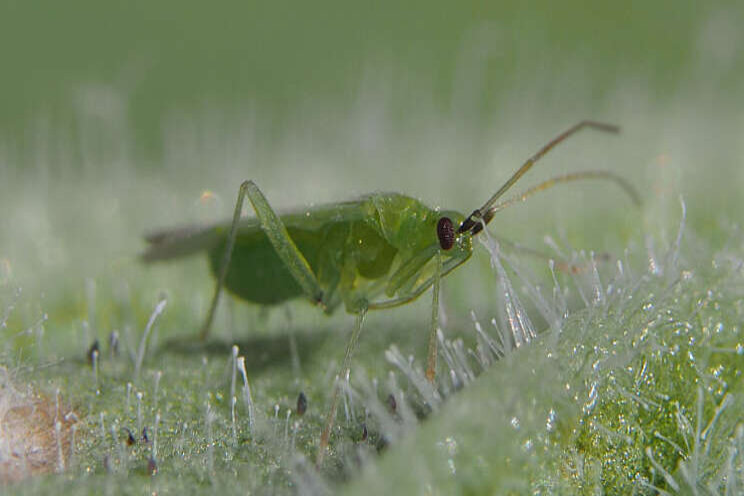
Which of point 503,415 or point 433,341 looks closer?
point 503,415

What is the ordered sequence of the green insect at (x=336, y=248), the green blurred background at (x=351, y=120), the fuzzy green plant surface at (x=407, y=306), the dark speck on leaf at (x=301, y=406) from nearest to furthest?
the fuzzy green plant surface at (x=407, y=306) < the dark speck on leaf at (x=301, y=406) < the green insect at (x=336, y=248) < the green blurred background at (x=351, y=120)

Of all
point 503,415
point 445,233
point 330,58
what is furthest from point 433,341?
point 330,58

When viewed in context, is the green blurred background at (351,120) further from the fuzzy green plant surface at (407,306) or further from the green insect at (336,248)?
the green insect at (336,248)

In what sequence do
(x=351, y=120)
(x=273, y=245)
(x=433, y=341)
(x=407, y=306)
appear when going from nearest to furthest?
(x=433, y=341) < (x=273, y=245) < (x=407, y=306) < (x=351, y=120)

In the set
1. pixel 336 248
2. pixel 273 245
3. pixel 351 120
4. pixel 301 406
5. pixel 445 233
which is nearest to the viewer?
pixel 301 406

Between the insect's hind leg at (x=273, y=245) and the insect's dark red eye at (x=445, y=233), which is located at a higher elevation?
the insect's dark red eye at (x=445, y=233)

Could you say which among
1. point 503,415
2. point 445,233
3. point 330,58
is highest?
point 330,58

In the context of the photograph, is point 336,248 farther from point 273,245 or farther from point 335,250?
point 273,245

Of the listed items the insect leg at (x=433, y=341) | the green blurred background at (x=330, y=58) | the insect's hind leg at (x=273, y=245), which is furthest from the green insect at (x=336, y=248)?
the green blurred background at (x=330, y=58)

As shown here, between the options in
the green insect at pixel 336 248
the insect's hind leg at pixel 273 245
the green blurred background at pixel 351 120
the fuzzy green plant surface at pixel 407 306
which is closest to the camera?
the fuzzy green plant surface at pixel 407 306
